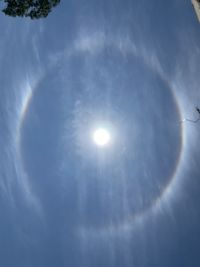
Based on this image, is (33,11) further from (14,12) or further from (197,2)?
(197,2)

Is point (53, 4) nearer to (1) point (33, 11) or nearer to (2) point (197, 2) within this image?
(1) point (33, 11)

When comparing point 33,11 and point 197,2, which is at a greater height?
point 33,11

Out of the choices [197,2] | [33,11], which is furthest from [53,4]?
[197,2]

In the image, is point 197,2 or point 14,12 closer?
point 197,2

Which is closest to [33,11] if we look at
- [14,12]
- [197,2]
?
[14,12]

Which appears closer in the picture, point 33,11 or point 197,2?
point 197,2
